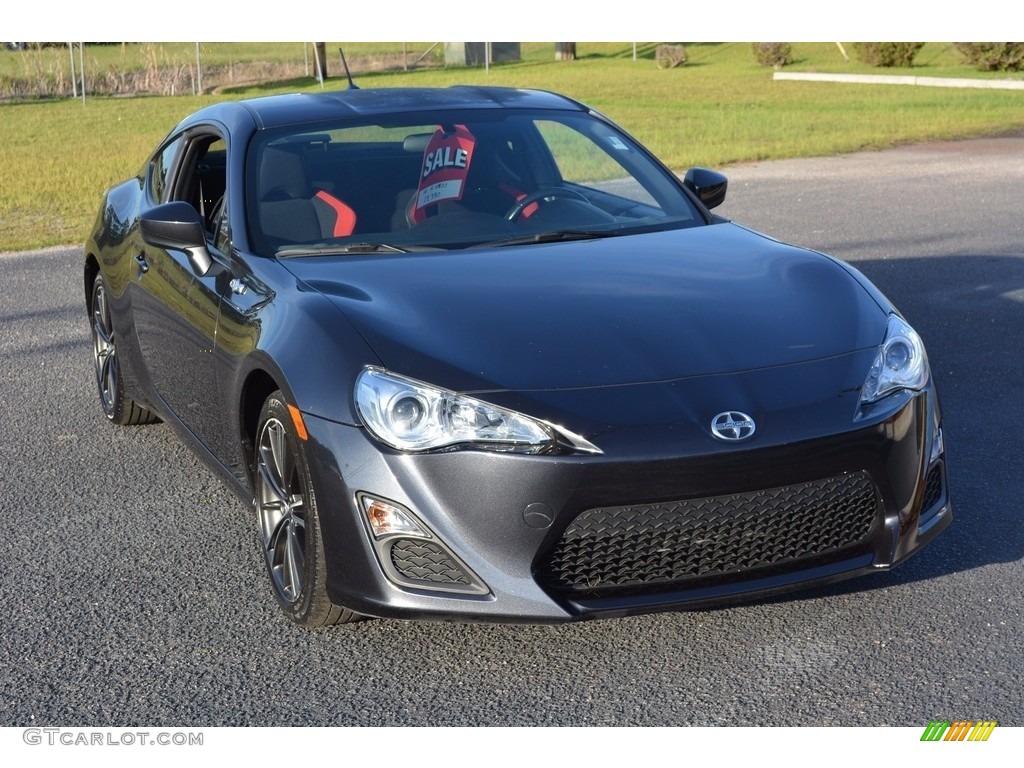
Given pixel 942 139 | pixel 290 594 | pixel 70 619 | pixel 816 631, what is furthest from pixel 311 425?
pixel 942 139

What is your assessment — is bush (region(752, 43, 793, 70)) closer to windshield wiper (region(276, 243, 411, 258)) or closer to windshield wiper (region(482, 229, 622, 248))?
windshield wiper (region(482, 229, 622, 248))

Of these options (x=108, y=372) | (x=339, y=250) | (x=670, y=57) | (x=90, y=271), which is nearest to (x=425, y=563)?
(x=339, y=250)

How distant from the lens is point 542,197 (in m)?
5.11

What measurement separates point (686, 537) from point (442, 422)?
690mm

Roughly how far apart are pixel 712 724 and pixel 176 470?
2.93 meters

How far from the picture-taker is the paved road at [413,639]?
355 cm

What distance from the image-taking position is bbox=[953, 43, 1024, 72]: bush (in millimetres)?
36375

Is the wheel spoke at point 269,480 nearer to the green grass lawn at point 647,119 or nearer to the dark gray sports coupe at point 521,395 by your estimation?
the dark gray sports coupe at point 521,395

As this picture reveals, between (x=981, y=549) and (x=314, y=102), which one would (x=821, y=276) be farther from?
(x=314, y=102)

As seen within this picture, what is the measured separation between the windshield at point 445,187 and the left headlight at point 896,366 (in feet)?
3.93

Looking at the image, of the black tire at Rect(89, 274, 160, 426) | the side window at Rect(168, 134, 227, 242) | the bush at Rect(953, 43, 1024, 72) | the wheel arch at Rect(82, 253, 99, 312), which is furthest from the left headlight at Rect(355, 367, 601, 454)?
the bush at Rect(953, 43, 1024, 72)

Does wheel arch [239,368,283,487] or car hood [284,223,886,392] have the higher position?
car hood [284,223,886,392]

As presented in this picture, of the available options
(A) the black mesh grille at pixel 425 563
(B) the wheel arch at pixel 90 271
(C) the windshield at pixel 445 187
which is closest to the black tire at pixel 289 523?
(A) the black mesh grille at pixel 425 563

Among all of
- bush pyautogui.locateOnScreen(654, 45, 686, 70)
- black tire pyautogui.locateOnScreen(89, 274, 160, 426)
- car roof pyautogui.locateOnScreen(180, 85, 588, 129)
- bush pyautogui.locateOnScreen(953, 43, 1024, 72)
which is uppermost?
car roof pyautogui.locateOnScreen(180, 85, 588, 129)
